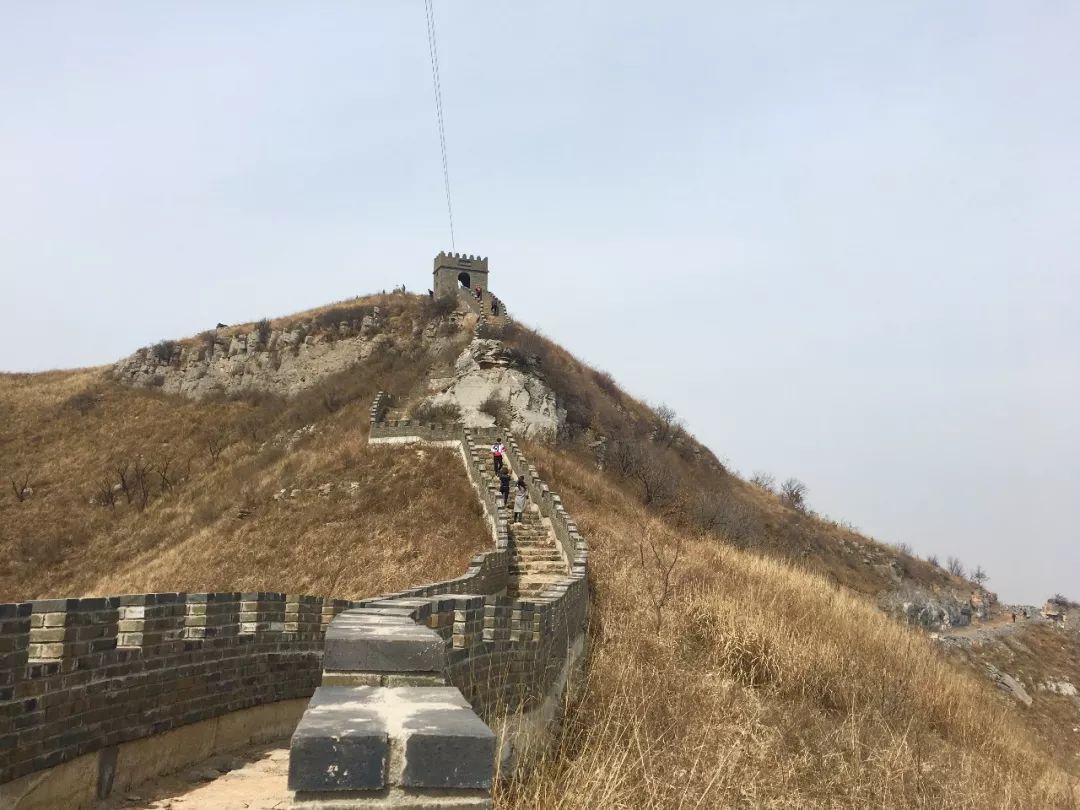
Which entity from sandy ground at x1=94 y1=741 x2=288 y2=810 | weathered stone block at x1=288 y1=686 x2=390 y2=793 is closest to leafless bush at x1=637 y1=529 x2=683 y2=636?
sandy ground at x1=94 y1=741 x2=288 y2=810

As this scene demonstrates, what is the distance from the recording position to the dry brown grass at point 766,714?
716cm

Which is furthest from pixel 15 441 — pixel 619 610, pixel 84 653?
pixel 84 653

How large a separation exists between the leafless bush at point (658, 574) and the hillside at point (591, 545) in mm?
143

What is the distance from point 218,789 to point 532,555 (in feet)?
52.3

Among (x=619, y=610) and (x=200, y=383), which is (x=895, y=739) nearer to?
(x=619, y=610)

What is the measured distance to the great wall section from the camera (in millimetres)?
2986

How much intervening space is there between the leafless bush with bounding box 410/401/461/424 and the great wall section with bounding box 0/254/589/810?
2610 cm

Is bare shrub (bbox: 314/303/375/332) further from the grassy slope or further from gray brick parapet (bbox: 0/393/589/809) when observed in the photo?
gray brick parapet (bbox: 0/393/589/809)

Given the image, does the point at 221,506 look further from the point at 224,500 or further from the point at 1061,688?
the point at 1061,688

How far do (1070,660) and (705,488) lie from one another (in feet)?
65.8

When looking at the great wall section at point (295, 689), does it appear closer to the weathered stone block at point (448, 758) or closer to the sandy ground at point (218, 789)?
the weathered stone block at point (448, 758)

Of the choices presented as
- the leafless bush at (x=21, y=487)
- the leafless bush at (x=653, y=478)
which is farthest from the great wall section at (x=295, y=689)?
the leafless bush at (x=21, y=487)

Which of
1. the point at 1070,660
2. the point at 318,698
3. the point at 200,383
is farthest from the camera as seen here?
the point at 200,383

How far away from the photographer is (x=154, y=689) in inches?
307
